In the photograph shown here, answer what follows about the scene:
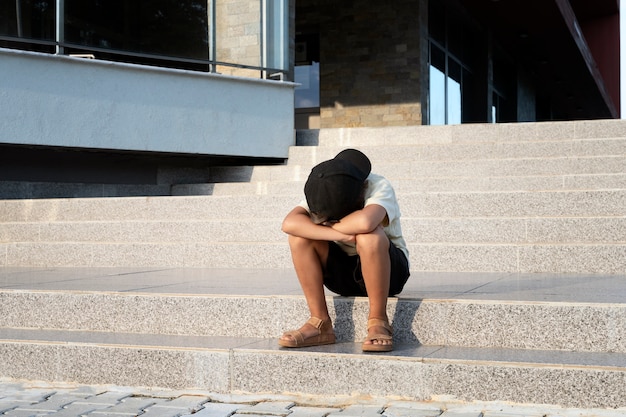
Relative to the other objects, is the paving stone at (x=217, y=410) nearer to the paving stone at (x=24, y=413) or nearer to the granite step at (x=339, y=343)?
the granite step at (x=339, y=343)

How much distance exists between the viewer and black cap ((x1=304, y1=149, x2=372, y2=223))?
3.79 meters

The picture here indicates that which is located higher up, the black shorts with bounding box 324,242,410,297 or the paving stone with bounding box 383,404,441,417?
the black shorts with bounding box 324,242,410,297

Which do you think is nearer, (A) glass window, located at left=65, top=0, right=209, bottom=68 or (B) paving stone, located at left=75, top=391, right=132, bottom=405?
(B) paving stone, located at left=75, top=391, right=132, bottom=405

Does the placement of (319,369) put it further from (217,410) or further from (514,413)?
(514,413)

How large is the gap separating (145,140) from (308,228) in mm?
6409

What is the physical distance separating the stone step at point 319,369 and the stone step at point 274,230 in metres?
2.44

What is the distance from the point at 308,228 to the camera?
390 cm

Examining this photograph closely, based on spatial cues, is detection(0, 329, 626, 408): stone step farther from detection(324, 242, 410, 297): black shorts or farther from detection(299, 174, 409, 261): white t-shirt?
detection(299, 174, 409, 261): white t-shirt

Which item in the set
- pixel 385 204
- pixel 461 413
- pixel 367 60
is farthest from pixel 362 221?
pixel 367 60

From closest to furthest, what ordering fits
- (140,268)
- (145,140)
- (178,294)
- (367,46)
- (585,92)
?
1. (178,294)
2. (140,268)
3. (145,140)
4. (367,46)
5. (585,92)

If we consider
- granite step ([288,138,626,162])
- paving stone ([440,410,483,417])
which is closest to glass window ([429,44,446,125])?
granite step ([288,138,626,162])

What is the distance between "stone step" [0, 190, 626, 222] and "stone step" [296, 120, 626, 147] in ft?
8.78

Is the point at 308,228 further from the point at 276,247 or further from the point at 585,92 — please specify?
the point at 585,92

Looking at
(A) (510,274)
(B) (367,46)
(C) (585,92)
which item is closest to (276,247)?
(A) (510,274)
